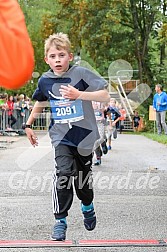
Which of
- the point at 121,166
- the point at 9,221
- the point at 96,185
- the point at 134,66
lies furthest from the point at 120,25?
the point at 9,221

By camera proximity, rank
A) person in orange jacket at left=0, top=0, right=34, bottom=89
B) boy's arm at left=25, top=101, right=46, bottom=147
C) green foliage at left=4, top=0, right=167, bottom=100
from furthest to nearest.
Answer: green foliage at left=4, top=0, right=167, bottom=100 → boy's arm at left=25, top=101, right=46, bottom=147 → person in orange jacket at left=0, top=0, right=34, bottom=89

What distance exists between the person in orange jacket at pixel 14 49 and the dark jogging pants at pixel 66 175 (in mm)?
3041

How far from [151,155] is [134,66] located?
2719 cm

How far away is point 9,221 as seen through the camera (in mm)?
6961

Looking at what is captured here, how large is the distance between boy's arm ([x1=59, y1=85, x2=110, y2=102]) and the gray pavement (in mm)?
1291

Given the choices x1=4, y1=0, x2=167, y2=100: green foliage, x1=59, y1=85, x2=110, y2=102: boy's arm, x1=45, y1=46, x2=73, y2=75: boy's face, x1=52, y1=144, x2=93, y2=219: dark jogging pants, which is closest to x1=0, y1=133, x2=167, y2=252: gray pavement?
x1=52, y1=144, x2=93, y2=219: dark jogging pants

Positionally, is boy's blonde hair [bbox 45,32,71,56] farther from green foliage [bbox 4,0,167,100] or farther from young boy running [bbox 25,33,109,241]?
green foliage [bbox 4,0,167,100]

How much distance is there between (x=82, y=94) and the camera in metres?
4.77

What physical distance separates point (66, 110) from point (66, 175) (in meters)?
0.53

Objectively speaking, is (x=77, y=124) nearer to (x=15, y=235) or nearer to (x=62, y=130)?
(x=62, y=130)

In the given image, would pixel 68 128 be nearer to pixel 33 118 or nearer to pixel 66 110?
pixel 66 110

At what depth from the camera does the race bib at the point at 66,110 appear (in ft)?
17.6

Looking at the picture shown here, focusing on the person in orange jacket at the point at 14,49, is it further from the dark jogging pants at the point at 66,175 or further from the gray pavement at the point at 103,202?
the gray pavement at the point at 103,202

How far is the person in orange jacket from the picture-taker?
2.42 m
